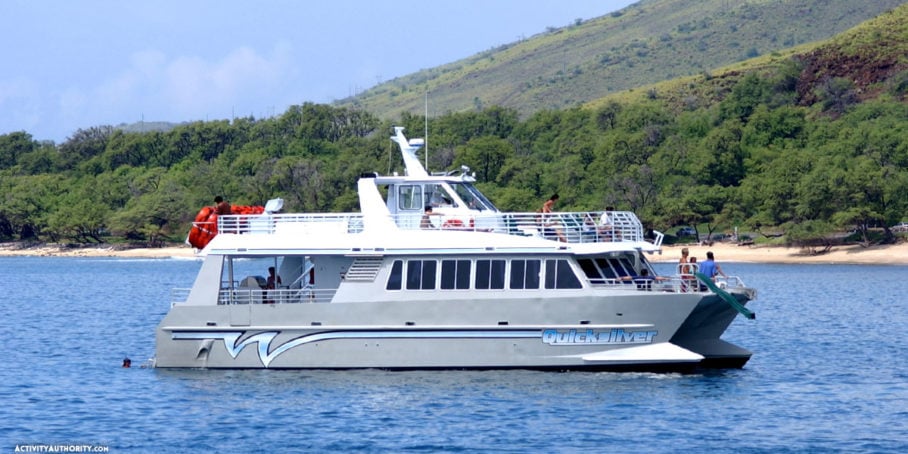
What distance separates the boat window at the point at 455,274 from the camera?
81.3 feet

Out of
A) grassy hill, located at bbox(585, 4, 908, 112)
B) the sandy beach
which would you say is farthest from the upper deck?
grassy hill, located at bbox(585, 4, 908, 112)

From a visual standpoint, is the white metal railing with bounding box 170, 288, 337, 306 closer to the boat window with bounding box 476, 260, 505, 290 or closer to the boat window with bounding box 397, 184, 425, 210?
the boat window with bounding box 397, 184, 425, 210

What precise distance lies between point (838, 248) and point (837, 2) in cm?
12033

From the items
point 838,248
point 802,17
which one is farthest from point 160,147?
point 802,17

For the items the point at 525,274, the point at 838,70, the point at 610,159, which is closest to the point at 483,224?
the point at 525,274

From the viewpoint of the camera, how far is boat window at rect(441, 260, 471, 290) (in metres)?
24.8

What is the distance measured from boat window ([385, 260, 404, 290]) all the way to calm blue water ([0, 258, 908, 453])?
1689 mm

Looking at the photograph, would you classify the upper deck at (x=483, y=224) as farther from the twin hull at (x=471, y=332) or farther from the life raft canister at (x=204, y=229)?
the twin hull at (x=471, y=332)

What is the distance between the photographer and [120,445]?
20609 mm

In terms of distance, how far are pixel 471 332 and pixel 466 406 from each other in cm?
231

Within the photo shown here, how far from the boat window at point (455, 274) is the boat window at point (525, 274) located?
0.86 m

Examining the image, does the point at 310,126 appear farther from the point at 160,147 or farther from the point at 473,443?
the point at 473,443

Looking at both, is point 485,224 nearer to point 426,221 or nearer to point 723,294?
point 426,221

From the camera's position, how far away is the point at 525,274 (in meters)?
24.8
